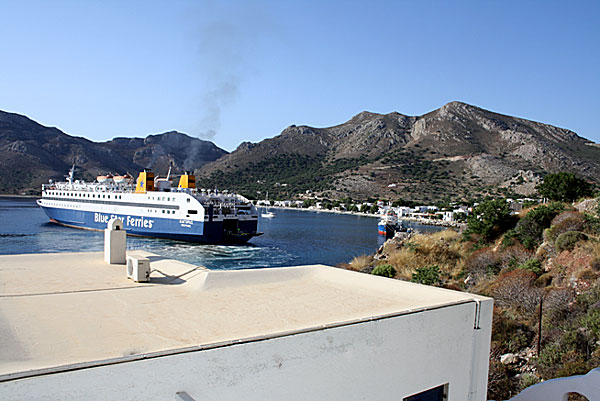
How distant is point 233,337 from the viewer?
147 inches

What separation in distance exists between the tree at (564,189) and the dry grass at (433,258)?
781 centimetres

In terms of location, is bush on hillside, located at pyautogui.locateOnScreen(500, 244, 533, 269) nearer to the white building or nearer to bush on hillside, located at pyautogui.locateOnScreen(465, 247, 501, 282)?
bush on hillside, located at pyautogui.locateOnScreen(465, 247, 501, 282)

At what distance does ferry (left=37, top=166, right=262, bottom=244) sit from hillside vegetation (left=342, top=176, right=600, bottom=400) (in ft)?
49.0

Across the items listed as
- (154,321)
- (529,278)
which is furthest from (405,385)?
(529,278)

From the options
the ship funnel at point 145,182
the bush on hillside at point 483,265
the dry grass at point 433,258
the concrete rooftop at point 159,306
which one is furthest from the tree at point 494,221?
the ship funnel at point 145,182

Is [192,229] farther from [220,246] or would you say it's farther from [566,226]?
[566,226]

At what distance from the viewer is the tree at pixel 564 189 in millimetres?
25484

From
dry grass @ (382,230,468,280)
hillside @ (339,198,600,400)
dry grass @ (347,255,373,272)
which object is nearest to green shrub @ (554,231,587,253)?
hillside @ (339,198,600,400)

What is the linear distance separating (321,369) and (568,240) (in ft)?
43.6

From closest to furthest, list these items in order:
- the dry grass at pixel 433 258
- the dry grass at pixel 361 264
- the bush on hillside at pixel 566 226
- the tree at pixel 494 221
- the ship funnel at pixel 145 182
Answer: the bush on hillside at pixel 566 226, the dry grass at pixel 433 258, the tree at pixel 494 221, the dry grass at pixel 361 264, the ship funnel at pixel 145 182

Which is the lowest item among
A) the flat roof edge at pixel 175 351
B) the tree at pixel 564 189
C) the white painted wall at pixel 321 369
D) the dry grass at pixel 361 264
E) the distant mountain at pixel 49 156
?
the dry grass at pixel 361 264

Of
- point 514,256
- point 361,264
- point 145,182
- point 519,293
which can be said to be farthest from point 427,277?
point 145,182

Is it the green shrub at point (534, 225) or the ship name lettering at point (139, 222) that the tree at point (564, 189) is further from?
the ship name lettering at point (139, 222)

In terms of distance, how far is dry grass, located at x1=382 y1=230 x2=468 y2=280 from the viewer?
18.2 metres
